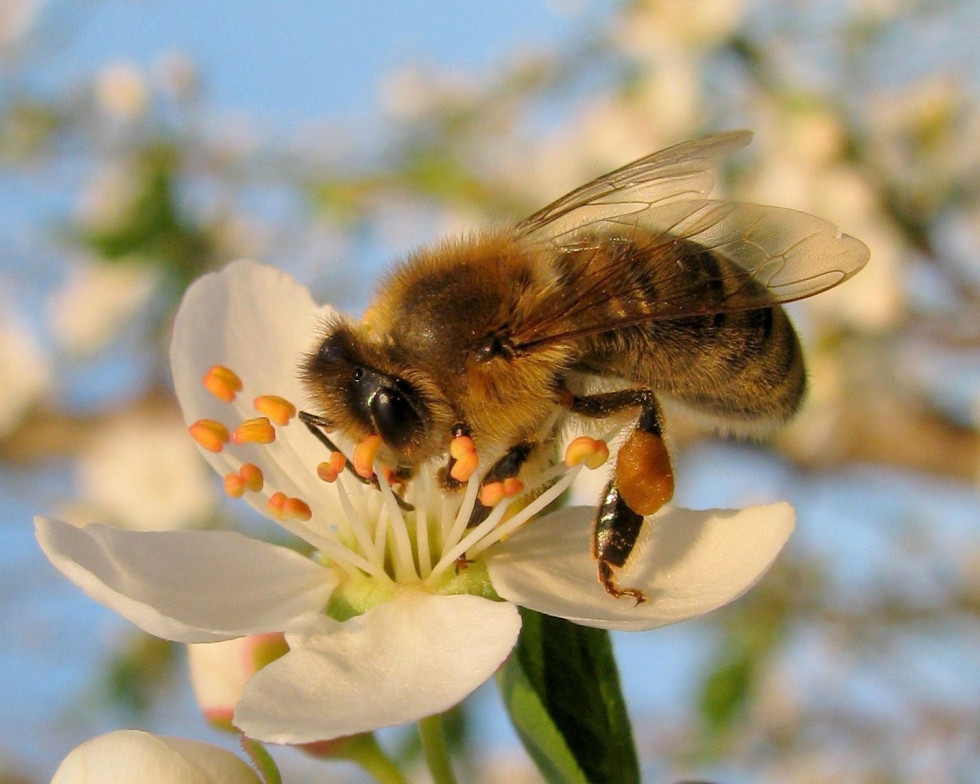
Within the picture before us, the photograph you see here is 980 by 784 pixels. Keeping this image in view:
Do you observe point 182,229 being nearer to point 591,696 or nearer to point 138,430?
point 138,430

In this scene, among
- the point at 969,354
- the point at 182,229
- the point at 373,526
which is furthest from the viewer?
the point at 182,229

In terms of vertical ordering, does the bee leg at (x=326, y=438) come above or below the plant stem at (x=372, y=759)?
above

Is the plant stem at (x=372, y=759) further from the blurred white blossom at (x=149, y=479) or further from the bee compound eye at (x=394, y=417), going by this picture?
the blurred white blossom at (x=149, y=479)

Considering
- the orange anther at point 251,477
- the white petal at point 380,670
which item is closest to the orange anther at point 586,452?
the white petal at point 380,670

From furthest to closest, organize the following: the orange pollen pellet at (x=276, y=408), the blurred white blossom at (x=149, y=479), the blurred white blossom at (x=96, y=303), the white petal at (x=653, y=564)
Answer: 1. the blurred white blossom at (x=96, y=303)
2. the blurred white blossom at (x=149, y=479)
3. the orange pollen pellet at (x=276, y=408)
4. the white petal at (x=653, y=564)

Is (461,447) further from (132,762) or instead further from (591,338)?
(132,762)

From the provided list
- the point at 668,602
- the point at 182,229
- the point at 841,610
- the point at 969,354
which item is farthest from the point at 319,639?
the point at 841,610

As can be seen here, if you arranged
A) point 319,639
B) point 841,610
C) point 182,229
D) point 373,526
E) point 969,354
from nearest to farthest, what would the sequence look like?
point 319,639 < point 373,526 < point 969,354 < point 182,229 < point 841,610
